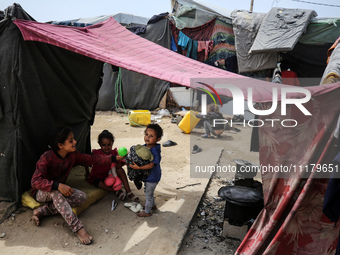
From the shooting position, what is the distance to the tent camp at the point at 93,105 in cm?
222

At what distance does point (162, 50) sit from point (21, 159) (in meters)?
2.44

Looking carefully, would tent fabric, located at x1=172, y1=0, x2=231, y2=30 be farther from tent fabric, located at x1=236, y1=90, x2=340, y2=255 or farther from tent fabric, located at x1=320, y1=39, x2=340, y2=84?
tent fabric, located at x1=236, y1=90, x2=340, y2=255

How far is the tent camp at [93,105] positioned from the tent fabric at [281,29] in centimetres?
481

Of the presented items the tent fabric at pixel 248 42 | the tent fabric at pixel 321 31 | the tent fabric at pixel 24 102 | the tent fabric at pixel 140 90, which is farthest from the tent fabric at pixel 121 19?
the tent fabric at pixel 24 102

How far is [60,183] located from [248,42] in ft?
25.5

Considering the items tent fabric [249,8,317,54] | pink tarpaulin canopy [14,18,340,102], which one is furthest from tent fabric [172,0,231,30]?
pink tarpaulin canopy [14,18,340,102]

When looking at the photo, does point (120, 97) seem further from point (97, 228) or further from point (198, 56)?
point (97, 228)

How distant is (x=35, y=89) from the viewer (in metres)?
3.15

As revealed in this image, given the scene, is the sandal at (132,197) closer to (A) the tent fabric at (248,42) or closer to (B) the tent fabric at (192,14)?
(A) the tent fabric at (248,42)

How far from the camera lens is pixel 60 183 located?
2744mm

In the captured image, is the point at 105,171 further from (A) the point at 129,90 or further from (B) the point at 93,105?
(A) the point at 129,90

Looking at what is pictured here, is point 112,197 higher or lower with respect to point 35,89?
lower

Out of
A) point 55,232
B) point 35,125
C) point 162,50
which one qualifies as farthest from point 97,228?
point 162,50

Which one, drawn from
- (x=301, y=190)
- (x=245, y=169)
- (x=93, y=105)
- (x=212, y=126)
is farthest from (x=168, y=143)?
(x=301, y=190)
